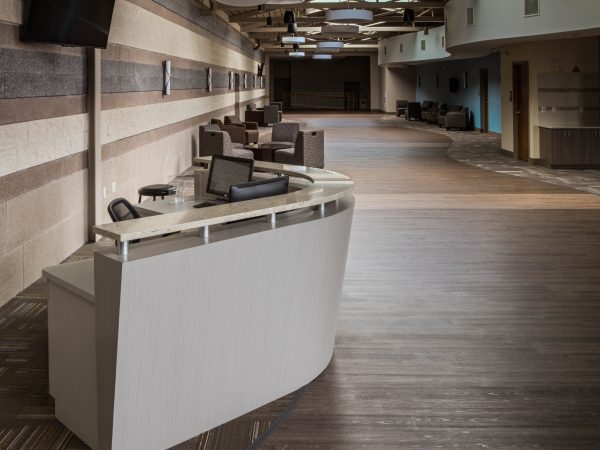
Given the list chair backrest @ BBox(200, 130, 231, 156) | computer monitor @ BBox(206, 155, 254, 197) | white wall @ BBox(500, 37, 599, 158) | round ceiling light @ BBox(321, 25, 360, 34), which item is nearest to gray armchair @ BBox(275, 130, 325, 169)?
chair backrest @ BBox(200, 130, 231, 156)

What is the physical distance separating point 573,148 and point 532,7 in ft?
9.86

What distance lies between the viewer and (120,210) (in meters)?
4.30

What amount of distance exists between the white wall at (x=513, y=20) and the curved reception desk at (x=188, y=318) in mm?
9030

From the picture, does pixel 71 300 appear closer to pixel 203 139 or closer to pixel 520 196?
pixel 520 196

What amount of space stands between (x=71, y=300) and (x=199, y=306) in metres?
0.61

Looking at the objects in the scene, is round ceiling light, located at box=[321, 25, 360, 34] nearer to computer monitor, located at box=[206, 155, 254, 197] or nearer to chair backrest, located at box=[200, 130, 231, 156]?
chair backrest, located at box=[200, 130, 231, 156]

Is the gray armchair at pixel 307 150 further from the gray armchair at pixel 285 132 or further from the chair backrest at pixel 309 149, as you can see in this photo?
the gray armchair at pixel 285 132

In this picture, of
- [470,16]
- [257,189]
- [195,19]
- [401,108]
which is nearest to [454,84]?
[401,108]

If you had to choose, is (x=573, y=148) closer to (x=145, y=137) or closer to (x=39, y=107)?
(x=145, y=137)

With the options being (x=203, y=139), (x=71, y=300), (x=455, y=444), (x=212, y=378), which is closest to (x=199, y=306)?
(x=212, y=378)

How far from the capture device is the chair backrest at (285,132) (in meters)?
14.9

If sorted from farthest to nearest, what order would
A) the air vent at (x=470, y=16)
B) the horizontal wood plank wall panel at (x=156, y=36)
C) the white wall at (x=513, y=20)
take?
the air vent at (x=470, y=16) → the white wall at (x=513, y=20) → the horizontal wood plank wall panel at (x=156, y=36)

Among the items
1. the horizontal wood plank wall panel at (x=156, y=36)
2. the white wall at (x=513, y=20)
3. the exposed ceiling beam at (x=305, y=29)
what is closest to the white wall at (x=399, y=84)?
the exposed ceiling beam at (x=305, y=29)

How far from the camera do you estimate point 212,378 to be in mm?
3135
